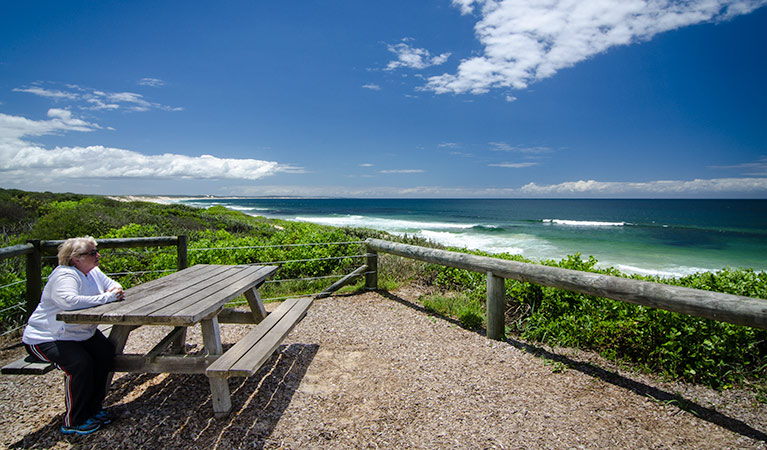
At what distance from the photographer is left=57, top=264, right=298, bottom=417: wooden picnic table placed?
245 centimetres

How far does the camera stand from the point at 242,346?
111 inches

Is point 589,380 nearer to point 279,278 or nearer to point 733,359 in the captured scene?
point 733,359

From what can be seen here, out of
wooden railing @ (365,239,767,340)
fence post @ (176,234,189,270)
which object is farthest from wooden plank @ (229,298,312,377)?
fence post @ (176,234,189,270)

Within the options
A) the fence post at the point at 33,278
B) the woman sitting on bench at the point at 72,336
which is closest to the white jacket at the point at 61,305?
the woman sitting on bench at the point at 72,336

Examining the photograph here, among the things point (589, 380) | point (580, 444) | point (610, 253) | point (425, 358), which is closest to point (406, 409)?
point (425, 358)

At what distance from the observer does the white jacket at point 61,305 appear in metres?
2.54

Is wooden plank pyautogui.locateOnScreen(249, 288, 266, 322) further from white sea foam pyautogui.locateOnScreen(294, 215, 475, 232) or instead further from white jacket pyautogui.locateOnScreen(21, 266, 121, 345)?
white sea foam pyautogui.locateOnScreen(294, 215, 475, 232)

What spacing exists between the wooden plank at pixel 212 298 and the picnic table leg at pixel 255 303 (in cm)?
22

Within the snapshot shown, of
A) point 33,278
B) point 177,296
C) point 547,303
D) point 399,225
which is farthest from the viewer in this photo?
point 399,225

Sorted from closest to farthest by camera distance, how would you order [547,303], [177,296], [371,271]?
[177,296], [547,303], [371,271]

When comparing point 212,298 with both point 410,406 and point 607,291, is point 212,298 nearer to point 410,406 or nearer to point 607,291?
point 410,406

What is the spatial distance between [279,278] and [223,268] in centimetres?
289

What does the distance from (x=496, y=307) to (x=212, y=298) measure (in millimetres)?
2972

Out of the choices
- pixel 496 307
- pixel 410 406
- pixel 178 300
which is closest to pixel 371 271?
pixel 496 307
